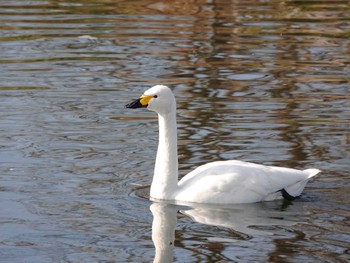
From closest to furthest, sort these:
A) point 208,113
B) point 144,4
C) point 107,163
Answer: point 107,163 → point 208,113 → point 144,4

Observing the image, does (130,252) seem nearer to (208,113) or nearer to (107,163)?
(107,163)

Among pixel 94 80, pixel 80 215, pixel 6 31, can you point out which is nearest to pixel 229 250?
pixel 80 215

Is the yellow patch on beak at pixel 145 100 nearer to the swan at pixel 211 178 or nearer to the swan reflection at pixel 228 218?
the swan at pixel 211 178

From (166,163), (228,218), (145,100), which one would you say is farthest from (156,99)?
(228,218)

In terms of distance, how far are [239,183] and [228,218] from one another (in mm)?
459

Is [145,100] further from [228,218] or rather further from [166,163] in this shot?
[228,218]

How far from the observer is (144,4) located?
20719 mm

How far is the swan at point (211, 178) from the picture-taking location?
969 cm

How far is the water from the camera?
28.9 ft

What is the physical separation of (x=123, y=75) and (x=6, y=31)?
12.8 feet

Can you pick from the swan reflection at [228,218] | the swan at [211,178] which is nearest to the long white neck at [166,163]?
the swan at [211,178]

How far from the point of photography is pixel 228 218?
30.6ft

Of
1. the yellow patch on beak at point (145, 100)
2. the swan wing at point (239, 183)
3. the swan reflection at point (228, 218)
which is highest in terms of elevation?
the yellow patch on beak at point (145, 100)

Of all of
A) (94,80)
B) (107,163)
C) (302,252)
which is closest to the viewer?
(302,252)
